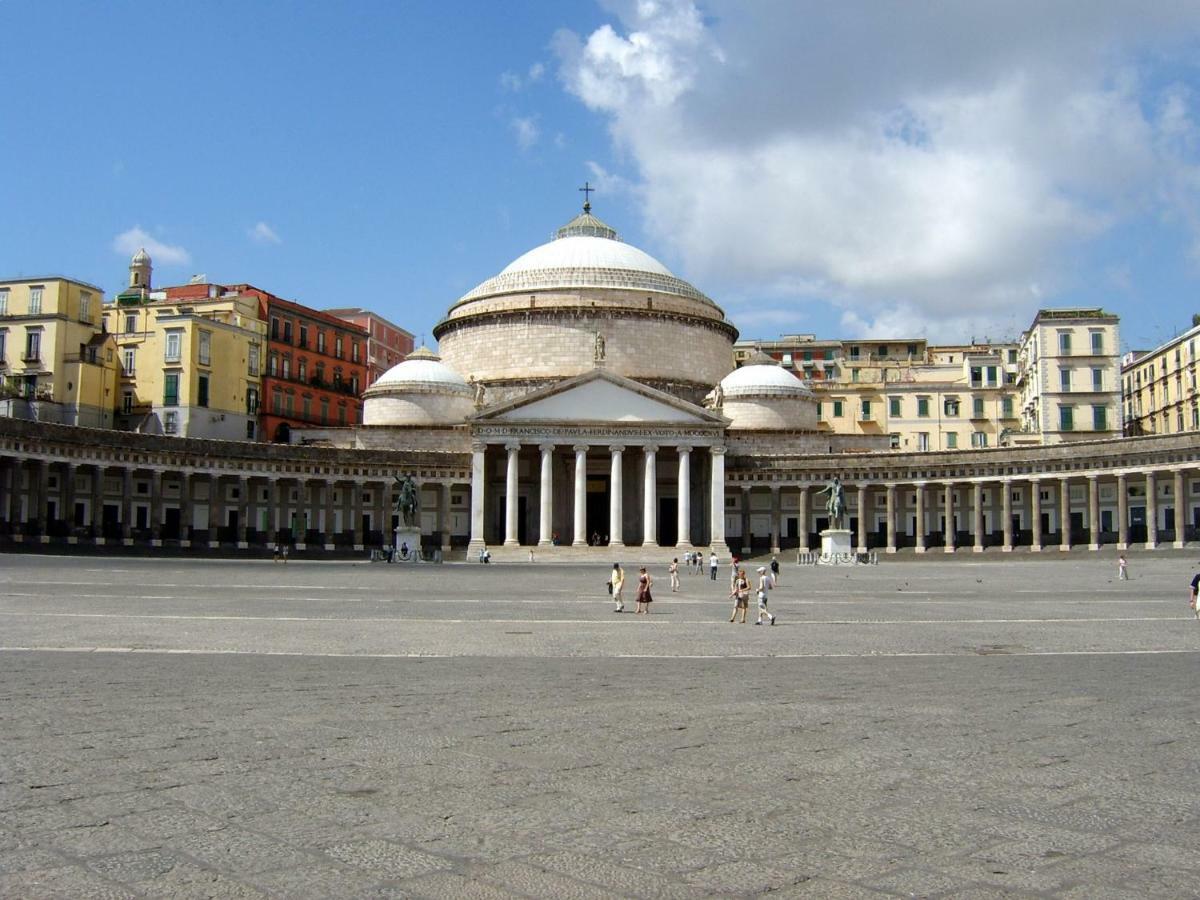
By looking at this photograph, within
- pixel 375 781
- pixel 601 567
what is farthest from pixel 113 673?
pixel 601 567

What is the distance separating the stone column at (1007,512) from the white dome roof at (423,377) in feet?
120

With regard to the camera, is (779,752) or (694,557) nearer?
(779,752)

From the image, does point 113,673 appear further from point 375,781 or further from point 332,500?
point 332,500

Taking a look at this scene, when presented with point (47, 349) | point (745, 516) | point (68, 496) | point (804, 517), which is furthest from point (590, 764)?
point (745, 516)

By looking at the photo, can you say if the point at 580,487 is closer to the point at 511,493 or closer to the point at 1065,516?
the point at 511,493

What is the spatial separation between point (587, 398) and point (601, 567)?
56.2 feet

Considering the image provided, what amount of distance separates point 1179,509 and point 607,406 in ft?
107

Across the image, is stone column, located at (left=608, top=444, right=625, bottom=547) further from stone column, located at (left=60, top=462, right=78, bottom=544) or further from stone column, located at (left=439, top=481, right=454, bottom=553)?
stone column, located at (left=60, top=462, right=78, bottom=544)

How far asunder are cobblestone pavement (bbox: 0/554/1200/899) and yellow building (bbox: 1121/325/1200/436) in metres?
67.2

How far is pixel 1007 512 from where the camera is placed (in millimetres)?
72062

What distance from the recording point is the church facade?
6950cm

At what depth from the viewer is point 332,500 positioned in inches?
3103

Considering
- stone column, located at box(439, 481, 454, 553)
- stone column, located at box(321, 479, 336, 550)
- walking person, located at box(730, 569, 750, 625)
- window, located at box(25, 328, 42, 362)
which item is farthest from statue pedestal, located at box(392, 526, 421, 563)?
walking person, located at box(730, 569, 750, 625)

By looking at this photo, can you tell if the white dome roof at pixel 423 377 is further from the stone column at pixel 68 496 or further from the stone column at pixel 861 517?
the stone column at pixel 861 517
